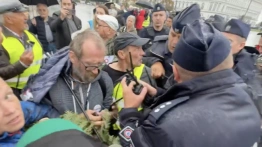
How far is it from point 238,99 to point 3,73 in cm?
208

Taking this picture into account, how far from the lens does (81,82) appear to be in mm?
1958

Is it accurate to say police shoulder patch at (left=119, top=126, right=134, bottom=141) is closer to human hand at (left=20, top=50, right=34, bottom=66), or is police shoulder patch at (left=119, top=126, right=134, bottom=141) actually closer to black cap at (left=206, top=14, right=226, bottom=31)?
human hand at (left=20, top=50, right=34, bottom=66)

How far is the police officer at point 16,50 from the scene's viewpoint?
8.12 ft

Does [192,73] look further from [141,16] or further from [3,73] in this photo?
[141,16]

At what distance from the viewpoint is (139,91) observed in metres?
1.62

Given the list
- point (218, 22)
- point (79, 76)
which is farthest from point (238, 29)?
point (218, 22)

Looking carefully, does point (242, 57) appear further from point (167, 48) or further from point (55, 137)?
point (55, 137)

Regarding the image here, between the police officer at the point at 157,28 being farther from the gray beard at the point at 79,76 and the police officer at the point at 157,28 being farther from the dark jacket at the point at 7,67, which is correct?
the gray beard at the point at 79,76

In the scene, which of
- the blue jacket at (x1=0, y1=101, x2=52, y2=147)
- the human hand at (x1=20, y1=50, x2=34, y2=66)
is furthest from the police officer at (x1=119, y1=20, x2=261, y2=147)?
the human hand at (x1=20, y1=50, x2=34, y2=66)

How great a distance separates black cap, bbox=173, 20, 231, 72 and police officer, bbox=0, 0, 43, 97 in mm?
1774

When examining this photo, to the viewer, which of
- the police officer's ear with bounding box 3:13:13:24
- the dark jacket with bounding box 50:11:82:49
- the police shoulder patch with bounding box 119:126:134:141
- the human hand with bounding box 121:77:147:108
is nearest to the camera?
the police shoulder patch with bounding box 119:126:134:141

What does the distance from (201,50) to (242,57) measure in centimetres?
177

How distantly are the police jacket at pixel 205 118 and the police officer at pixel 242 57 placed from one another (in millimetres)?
1232

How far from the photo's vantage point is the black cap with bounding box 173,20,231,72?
1.24 m
